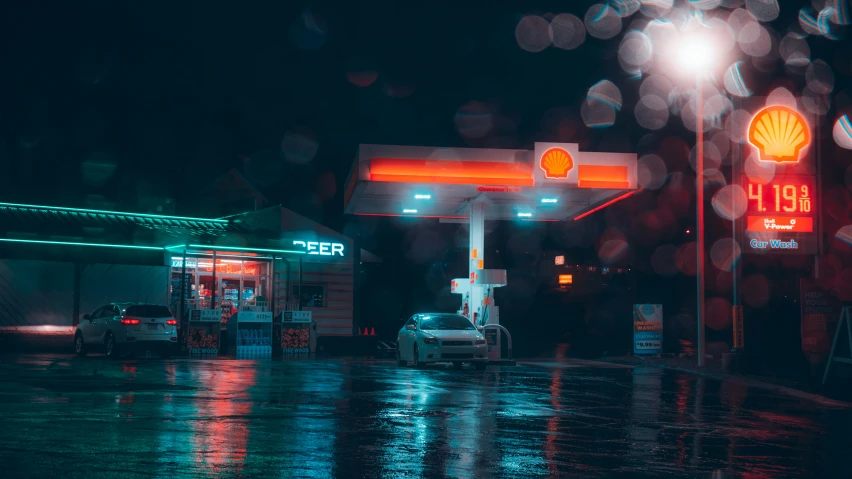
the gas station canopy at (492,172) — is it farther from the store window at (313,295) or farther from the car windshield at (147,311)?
the store window at (313,295)

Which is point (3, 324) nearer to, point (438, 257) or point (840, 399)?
point (840, 399)

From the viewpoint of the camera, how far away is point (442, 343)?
21.6 m

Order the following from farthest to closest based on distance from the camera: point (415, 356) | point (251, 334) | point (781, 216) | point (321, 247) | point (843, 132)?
point (321, 247), point (251, 334), point (843, 132), point (781, 216), point (415, 356)

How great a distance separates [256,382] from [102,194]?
2247cm

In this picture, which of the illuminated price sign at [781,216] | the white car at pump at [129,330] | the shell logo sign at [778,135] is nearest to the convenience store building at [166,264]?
the white car at pump at [129,330]

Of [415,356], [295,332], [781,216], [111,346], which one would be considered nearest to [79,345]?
[111,346]

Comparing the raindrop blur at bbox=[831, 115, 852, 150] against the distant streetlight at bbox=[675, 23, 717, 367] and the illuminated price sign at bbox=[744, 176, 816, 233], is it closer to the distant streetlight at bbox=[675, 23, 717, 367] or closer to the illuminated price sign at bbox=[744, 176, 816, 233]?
the illuminated price sign at bbox=[744, 176, 816, 233]

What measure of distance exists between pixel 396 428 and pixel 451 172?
17716 millimetres

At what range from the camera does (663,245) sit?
77.0 metres

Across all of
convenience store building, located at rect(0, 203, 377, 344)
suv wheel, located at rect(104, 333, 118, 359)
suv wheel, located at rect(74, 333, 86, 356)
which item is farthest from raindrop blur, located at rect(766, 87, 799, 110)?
suv wheel, located at rect(74, 333, 86, 356)

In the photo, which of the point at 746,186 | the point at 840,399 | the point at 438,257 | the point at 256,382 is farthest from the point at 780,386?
the point at 438,257

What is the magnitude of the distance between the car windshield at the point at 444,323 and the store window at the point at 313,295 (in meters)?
→ 12.6

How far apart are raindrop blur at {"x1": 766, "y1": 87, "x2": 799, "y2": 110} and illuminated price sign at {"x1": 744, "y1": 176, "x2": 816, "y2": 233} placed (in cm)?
223

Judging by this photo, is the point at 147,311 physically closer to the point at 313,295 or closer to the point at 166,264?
the point at 166,264
